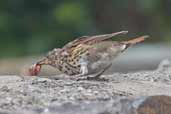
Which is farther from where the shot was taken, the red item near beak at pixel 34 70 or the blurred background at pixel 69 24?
the blurred background at pixel 69 24

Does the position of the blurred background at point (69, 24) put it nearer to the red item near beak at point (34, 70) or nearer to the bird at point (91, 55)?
the red item near beak at point (34, 70)

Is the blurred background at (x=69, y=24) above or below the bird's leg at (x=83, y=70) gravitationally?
above

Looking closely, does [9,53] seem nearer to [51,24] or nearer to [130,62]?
[51,24]

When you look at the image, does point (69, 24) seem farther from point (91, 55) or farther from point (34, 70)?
point (91, 55)

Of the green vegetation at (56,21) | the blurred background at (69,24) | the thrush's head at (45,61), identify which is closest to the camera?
the thrush's head at (45,61)

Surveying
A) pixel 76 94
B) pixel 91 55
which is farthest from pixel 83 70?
pixel 76 94

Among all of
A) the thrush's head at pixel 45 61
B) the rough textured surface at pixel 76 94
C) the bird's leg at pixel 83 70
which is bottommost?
the rough textured surface at pixel 76 94

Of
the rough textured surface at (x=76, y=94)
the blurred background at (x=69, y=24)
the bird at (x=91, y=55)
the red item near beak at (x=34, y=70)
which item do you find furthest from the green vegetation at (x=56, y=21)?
the rough textured surface at (x=76, y=94)
